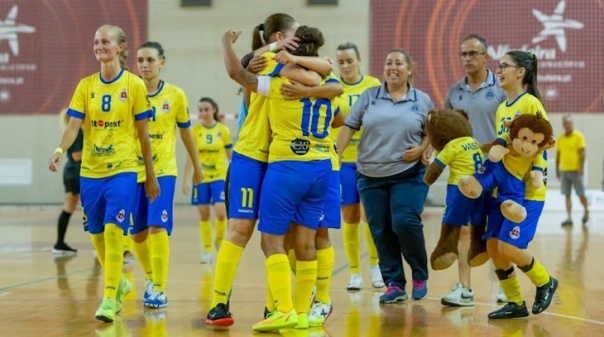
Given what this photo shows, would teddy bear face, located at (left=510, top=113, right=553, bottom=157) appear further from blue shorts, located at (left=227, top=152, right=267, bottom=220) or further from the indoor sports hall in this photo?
the indoor sports hall

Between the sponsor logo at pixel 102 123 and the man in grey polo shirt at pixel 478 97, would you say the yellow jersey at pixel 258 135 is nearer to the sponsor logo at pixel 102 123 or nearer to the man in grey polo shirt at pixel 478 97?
the sponsor logo at pixel 102 123

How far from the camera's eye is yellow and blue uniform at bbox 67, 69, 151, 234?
6008 millimetres

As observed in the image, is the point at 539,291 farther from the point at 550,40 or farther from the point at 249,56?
the point at 550,40

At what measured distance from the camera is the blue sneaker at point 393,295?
271 inches

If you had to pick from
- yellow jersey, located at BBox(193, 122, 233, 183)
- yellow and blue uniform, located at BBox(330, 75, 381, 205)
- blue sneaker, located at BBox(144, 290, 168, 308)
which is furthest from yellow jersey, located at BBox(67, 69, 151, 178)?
yellow jersey, located at BBox(193, 122, 233, 183)

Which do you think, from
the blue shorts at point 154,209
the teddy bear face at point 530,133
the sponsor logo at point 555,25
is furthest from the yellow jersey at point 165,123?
the sponsor logo at point 555,25

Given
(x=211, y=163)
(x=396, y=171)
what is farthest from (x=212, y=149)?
(x=396, y=171)

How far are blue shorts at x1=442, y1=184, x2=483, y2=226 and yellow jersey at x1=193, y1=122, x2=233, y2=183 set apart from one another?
5.02 meters

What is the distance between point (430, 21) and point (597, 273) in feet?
37.8

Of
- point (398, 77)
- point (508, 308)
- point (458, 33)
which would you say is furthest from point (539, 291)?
point (458, 33)

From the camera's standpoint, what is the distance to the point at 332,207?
5746 mm

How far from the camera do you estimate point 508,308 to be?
619cm

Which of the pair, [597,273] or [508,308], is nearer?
[508,308]

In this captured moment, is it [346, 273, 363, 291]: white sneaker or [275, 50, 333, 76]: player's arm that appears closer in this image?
[275, 50, 333, 76]: player's arm
